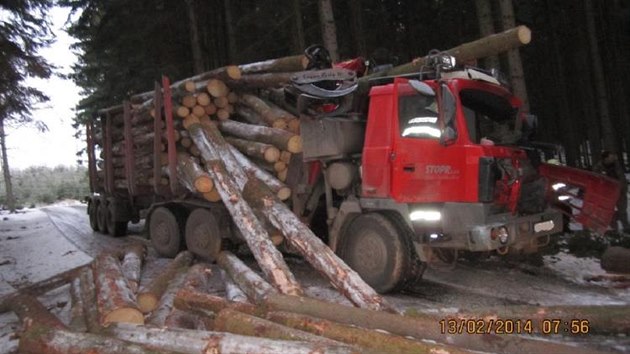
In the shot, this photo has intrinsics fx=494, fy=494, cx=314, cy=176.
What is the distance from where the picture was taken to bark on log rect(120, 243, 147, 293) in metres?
6.54

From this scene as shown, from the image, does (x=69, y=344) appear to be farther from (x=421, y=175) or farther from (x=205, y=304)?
(x=421, y=175)

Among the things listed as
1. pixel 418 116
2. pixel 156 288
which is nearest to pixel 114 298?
pixel 156 288

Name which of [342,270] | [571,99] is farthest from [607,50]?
[342,270]

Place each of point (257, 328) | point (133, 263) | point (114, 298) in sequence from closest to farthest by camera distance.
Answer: point (257, 328), point (114, 298), point (133, 263)

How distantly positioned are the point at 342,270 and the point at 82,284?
3.43 metres

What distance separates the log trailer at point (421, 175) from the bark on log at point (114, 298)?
2.34 m

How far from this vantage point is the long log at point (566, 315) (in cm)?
413

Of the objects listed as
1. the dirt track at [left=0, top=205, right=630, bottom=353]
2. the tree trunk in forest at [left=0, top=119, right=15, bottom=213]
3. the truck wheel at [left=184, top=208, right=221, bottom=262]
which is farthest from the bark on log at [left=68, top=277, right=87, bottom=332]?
the tree trunk in forest at [left=0, top=119, right=15, bottom=213]

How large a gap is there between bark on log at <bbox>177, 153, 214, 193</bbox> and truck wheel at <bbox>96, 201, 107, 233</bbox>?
519cm

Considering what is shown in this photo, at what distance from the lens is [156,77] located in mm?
16266

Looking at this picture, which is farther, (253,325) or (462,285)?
(462,285)

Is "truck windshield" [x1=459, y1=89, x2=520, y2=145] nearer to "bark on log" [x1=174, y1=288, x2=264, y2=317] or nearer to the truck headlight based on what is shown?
the truck headlight

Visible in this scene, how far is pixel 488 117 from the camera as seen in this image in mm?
6527

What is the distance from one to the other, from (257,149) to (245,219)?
4.31ft
